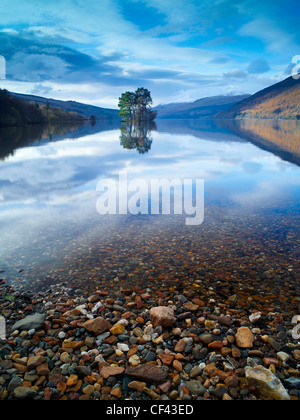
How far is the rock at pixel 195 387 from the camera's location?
146 inches

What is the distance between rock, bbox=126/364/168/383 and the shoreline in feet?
0.05

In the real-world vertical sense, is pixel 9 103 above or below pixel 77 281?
above

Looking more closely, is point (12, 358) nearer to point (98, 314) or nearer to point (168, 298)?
point (98, 314)

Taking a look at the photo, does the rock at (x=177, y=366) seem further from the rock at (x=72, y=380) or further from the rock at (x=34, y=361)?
the rock at (x=34, y=361)

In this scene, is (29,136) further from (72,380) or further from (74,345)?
(72,380)

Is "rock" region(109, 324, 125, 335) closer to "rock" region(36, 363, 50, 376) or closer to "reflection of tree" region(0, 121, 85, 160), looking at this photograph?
"rock" region(36, 363, 50, 376)

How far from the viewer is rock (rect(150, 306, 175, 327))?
500 centimetres

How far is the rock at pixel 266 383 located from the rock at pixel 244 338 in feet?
1.89

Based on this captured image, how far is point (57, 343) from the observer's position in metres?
4.64

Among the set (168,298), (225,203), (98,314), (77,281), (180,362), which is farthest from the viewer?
(225,203)

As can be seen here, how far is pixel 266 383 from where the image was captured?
368 cm

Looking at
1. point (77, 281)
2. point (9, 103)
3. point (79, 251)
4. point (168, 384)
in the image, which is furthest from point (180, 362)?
point (9, 103)

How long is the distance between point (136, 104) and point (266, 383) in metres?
159
